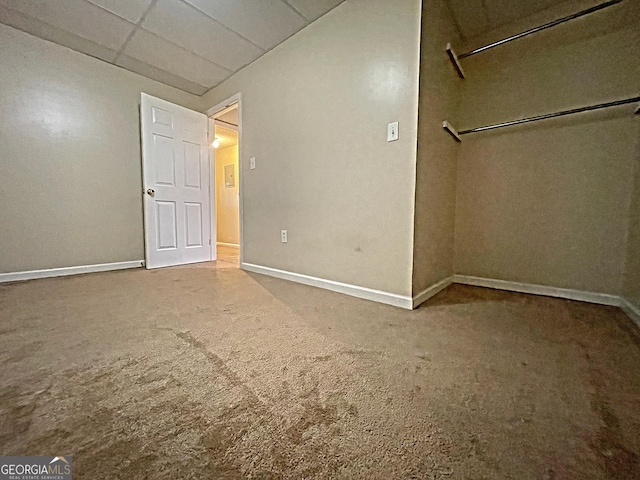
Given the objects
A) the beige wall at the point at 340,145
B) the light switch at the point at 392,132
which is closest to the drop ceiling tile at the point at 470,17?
the beige wall at the point at 340,145

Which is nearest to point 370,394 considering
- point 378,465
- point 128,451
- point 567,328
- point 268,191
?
point 378,465

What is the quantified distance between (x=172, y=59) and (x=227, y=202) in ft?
9.49

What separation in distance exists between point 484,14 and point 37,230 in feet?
14.6

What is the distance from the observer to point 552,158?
2.12 metres

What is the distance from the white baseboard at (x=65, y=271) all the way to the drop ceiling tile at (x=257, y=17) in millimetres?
2718

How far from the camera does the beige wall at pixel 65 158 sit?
7.86ft

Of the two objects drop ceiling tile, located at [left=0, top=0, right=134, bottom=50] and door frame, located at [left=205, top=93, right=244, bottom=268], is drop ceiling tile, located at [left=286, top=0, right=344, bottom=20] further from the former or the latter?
drop ceiling tile, located at [left=0, top=0, right=134, bottom=50]

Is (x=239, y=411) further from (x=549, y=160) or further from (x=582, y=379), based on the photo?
(x=549, y=160)

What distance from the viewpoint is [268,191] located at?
2.78m

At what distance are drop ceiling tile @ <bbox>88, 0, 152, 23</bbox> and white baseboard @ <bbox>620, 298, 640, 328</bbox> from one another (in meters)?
3.97

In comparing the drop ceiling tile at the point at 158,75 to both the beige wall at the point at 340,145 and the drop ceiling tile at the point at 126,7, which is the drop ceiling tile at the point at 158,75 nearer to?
the drop ceiling tile at the point at 126,7

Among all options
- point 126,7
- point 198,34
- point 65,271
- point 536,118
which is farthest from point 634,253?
point 65,271

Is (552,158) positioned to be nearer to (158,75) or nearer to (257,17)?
(257,17)

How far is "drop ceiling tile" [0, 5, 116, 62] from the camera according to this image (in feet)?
7.25
